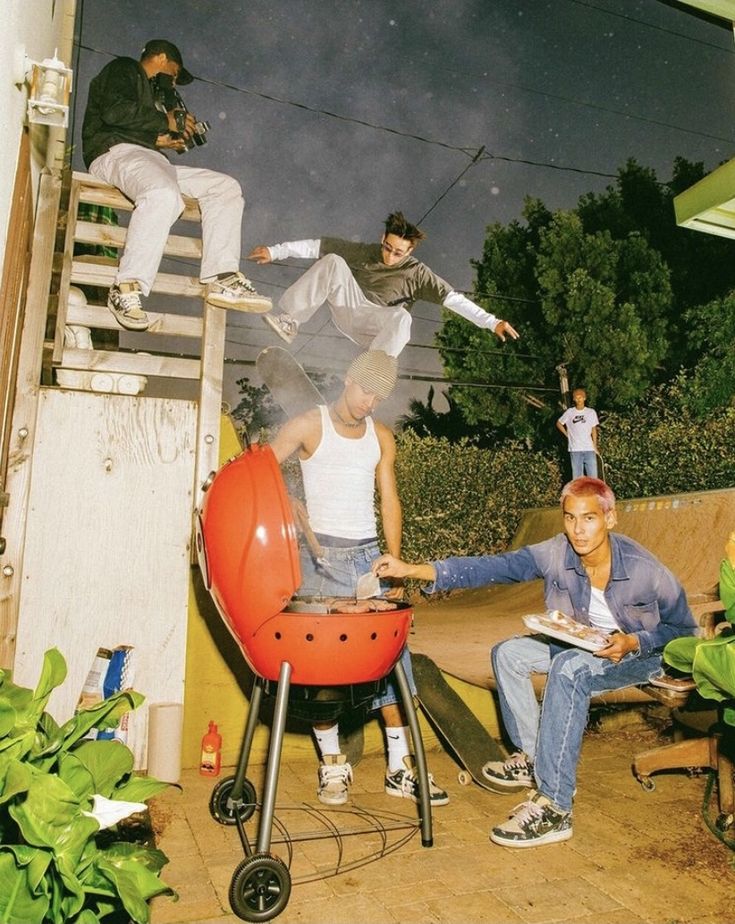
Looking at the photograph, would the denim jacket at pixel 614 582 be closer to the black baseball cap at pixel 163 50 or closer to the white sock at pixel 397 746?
the white sock at pixel 397 746

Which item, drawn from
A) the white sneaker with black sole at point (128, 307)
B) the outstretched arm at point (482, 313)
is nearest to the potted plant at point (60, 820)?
the white sneaker with black sole at point (128, 307)

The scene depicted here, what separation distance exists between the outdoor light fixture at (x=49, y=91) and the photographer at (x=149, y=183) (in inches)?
38.3

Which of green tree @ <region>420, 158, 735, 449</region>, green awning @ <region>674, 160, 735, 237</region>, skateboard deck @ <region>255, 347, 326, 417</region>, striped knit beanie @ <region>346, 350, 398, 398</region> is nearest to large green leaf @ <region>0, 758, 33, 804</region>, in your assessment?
striped knit beanie @ <region>346, 350, 398, 398</region>

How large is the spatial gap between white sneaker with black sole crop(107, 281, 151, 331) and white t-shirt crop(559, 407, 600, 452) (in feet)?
29.0

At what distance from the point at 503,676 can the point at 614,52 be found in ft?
81.1

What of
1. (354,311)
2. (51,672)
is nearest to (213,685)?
(51,672)

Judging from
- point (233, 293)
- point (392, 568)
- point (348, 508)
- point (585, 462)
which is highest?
point (585, 462)

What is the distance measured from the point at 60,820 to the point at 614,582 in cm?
228

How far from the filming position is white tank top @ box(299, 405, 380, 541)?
9.14 feet

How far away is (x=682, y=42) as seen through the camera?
19.5m

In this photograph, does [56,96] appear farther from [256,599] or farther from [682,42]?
[682,42]

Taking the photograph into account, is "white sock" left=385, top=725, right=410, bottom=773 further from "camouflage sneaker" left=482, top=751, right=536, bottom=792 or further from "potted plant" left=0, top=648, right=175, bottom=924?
"potted plant" left=0, top=648, right=175, bottom=924

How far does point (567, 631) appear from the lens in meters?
2.35

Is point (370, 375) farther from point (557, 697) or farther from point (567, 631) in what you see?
point (557, 697)
